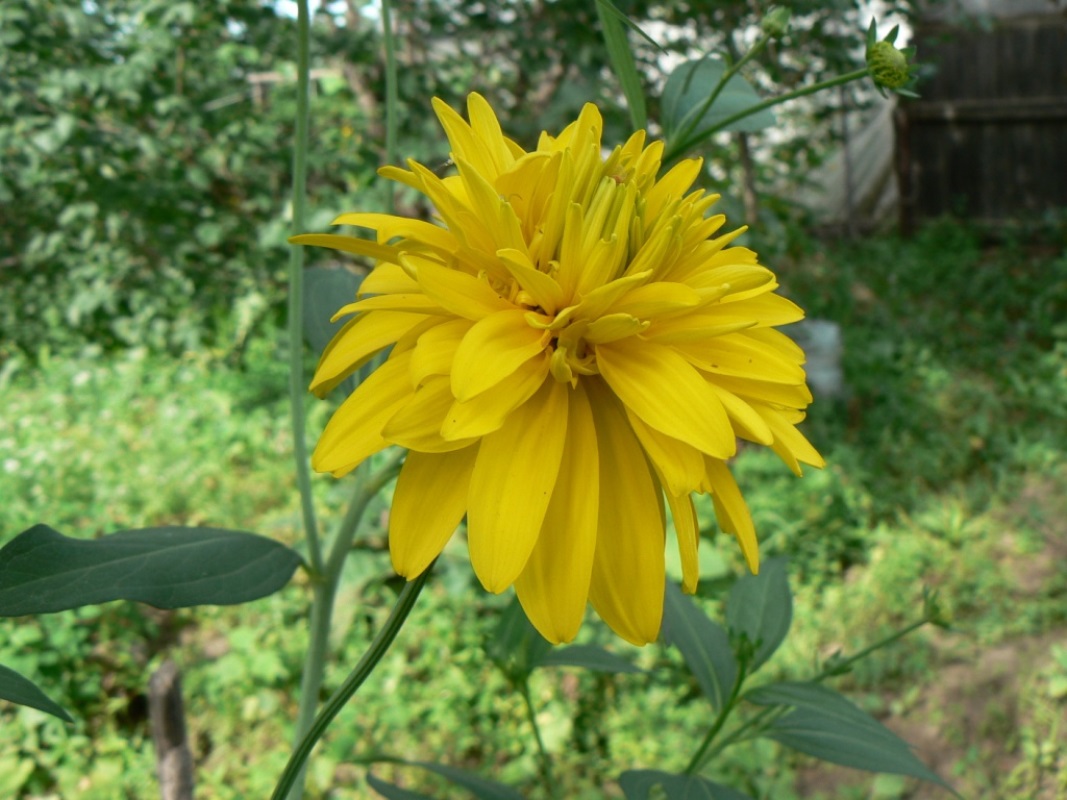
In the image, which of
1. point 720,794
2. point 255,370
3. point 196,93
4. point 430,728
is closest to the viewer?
point 720,794

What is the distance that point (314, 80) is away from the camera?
9.17 ft

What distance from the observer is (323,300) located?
0.76 metres

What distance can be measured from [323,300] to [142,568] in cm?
29

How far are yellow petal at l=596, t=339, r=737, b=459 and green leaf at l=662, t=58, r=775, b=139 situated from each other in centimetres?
29

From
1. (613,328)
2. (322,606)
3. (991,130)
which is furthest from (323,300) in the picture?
(991,130)

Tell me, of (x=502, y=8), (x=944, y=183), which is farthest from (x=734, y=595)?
(x=944, y=183)

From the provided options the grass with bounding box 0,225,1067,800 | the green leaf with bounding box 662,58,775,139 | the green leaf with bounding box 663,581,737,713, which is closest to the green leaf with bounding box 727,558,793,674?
the green leaf with bounding box 663,581,737,713

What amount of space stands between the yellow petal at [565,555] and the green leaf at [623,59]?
296 millimetres

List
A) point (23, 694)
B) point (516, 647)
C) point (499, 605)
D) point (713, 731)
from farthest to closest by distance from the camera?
point (499, 605), point (516, 647), point (713, 731), point (23, 694)

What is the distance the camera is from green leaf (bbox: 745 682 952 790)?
676mm

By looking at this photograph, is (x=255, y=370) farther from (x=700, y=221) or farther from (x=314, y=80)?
(x=700, y=221)

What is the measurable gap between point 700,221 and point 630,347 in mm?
93

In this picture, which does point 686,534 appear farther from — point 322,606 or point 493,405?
point 322,606

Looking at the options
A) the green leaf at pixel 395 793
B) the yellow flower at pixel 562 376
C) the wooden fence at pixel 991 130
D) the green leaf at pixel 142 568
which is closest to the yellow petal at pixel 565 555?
the yellow flower at pixel 562 376
